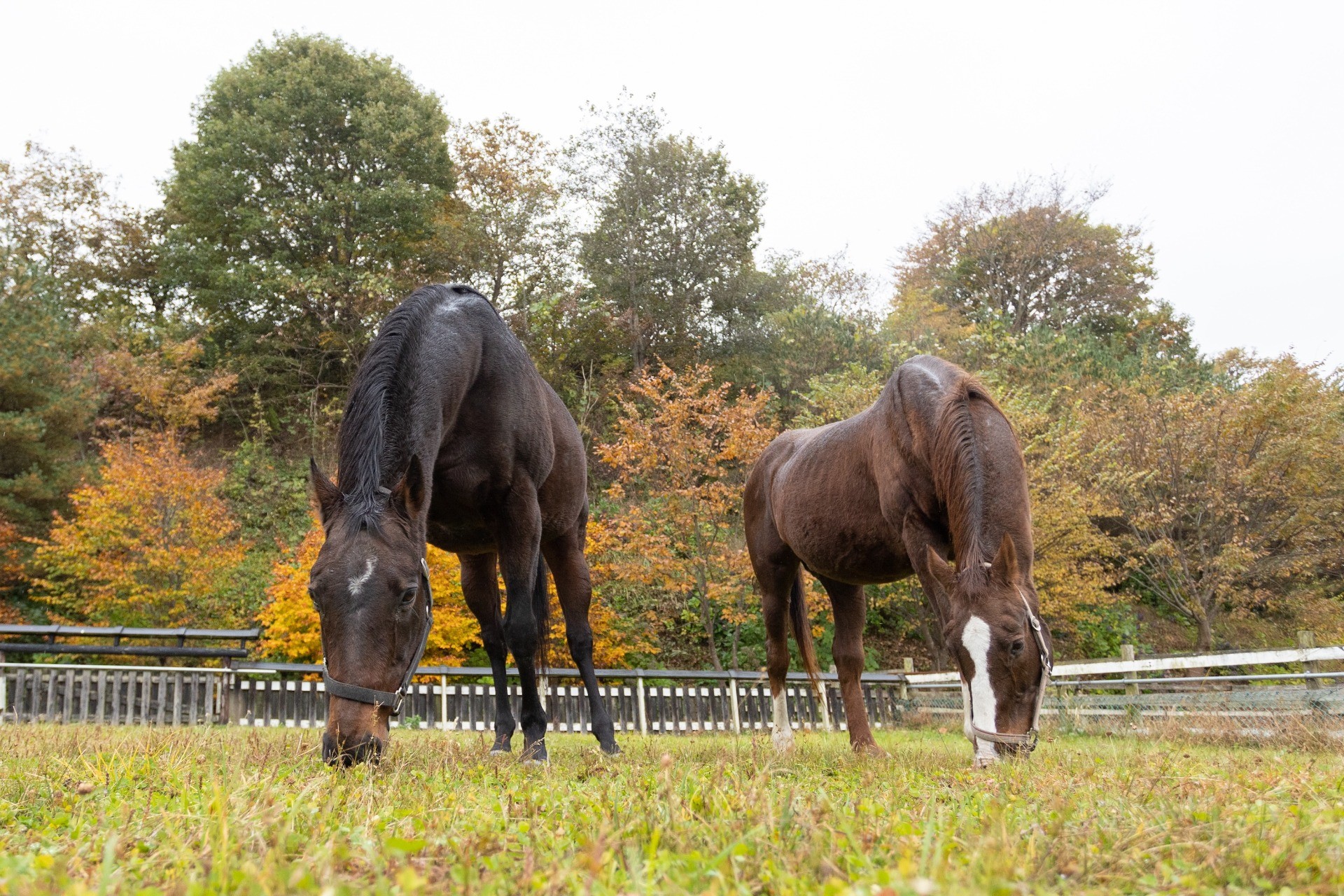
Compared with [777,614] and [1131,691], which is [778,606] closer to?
[777,614]

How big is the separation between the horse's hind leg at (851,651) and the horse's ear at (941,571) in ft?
5.76

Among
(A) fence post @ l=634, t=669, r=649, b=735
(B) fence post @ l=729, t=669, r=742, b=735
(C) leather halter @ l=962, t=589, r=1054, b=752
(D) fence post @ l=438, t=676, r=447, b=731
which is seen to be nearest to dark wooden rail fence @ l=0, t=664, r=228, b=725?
(D) fence post @ l=438, t=676, r=447, b=731

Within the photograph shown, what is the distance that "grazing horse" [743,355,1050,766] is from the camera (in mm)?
4359

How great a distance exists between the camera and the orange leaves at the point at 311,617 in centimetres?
1412

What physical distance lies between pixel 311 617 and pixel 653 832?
45.5 ft

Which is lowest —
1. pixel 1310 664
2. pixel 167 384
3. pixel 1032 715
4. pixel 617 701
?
pixel 617 701

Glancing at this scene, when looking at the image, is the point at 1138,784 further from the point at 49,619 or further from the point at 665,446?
the point at 49,619

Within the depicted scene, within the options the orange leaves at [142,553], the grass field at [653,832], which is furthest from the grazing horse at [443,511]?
the orange leaves at [142,553]

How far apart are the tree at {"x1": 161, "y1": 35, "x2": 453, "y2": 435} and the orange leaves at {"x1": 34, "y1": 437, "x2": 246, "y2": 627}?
25.6 feet

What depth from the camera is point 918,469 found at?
5578mm

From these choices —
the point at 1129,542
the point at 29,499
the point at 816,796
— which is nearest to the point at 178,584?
the point at 29,499

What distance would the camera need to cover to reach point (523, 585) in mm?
5164

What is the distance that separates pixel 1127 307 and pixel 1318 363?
16216 mm

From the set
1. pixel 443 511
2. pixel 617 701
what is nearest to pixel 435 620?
pixel 617 701
